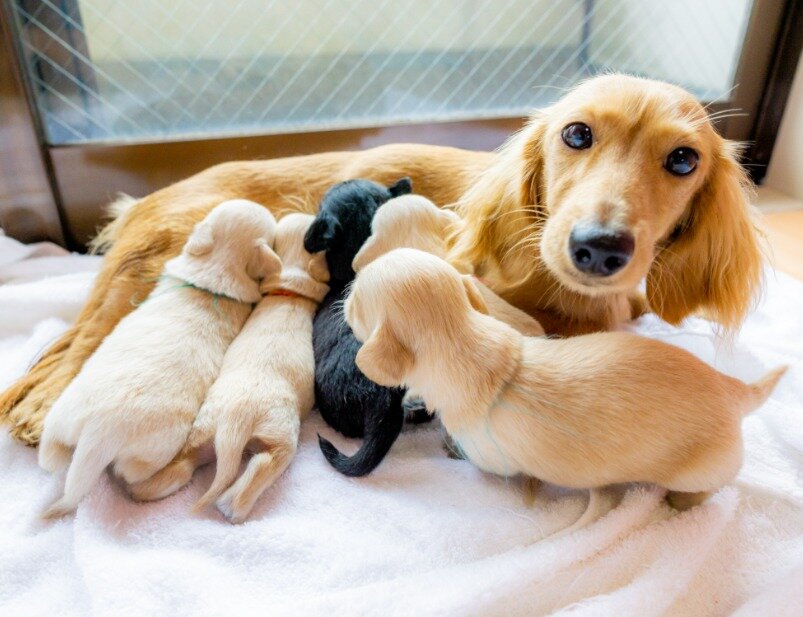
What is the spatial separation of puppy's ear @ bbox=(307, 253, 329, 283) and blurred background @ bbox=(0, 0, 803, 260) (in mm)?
690

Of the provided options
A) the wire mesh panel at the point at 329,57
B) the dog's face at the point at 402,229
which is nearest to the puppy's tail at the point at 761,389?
the dog's face at the point at 402,229

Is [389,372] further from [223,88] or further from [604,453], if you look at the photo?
[223,88]

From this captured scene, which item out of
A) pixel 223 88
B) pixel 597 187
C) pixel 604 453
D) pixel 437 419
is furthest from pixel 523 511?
pixel 223 88

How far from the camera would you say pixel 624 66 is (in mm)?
2297

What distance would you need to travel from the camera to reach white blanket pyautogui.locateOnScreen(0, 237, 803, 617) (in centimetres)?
90

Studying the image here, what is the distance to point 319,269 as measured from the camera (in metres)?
1.46

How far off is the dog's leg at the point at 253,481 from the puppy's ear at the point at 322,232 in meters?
0.48

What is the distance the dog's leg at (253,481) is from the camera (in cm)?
104

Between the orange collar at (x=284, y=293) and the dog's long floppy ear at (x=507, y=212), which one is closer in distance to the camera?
the dog's long floppy ear at (x=507, y=212)

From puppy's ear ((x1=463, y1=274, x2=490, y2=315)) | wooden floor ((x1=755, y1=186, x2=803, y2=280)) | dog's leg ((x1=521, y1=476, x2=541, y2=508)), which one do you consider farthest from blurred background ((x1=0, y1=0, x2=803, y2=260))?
dog's leg ((x1=521, y1=476, x2=541, y2=508))

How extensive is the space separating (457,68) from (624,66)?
0.64 m

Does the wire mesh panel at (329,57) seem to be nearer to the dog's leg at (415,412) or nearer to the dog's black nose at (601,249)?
the dog's leg at (415,412)

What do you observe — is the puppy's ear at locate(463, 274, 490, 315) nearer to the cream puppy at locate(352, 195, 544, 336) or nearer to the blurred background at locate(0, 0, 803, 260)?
the cream puppy at locate(352, 195, 544, 336)

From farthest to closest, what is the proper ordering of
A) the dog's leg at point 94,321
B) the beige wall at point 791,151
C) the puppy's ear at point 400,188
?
the beige wall at point 791,151 < the puppy's ear at point 400,188 < the dog's leg at point 94,321
